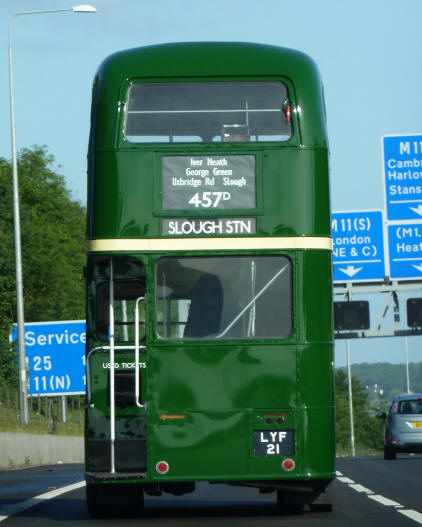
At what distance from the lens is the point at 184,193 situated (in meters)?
13.4

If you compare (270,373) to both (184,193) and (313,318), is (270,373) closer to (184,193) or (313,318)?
(313,318)

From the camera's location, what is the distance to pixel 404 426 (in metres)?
35.2

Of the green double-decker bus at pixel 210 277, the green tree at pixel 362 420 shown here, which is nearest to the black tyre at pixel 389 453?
the green double-decker bus at pixel 210 277

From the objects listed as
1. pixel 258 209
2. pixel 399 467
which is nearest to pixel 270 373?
pixel 258 209

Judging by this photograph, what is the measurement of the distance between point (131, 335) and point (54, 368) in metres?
29.3

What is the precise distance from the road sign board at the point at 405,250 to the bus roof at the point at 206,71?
83.1 ft

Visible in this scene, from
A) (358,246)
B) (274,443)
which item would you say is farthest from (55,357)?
(274,443)

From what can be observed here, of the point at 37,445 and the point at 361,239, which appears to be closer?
the point at 37,445

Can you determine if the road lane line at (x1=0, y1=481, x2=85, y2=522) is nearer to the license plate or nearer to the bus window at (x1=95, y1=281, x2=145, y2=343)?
the bus window at (x1=95, y1=281, x2=145, y2=343)

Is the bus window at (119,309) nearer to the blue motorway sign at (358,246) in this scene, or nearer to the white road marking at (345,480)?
the white road marking at (345,480)

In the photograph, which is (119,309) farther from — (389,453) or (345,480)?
(389,453)

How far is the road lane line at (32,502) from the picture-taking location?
49.8ft

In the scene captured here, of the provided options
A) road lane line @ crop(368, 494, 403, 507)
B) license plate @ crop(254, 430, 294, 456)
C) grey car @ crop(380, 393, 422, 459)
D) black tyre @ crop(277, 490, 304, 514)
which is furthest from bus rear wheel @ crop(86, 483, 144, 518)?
grey car @ crop(380, 393, 422, 459)

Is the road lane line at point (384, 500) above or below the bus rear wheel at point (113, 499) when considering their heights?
below
